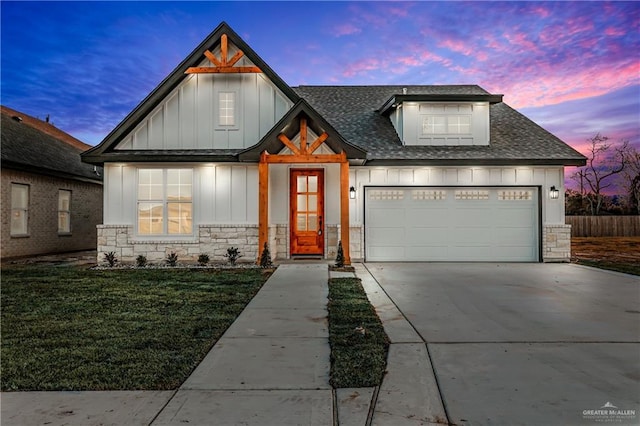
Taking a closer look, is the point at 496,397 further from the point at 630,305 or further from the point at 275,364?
the point at 630,305

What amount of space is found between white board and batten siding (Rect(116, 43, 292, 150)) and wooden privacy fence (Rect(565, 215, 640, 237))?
78.1 feet

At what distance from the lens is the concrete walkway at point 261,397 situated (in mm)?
2822

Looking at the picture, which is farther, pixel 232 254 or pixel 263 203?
pixel 232 254

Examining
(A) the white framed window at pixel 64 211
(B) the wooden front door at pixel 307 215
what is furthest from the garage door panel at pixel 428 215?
(A) the white framed window at pixel 64 211

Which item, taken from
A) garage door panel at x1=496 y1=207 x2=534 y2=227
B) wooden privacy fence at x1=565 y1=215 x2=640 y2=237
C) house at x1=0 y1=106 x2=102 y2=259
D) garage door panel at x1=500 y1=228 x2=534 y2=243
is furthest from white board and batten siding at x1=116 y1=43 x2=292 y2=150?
wooden privacy fence at x1=565 y1=215 x2=640 y2=237

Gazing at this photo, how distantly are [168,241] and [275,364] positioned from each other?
30.2 feet

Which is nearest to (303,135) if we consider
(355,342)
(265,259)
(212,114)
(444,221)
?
(212,114)

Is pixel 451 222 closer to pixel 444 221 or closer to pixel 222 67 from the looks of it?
pixel 444 221

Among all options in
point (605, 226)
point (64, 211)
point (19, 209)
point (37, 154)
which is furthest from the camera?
point (605, 226)

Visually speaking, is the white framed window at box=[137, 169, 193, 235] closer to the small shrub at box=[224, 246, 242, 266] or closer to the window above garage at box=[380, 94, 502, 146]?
the small shrub at box=[224, 246, 242, 266]

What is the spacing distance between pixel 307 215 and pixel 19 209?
1032 centimetres

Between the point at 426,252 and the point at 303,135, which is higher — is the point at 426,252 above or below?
below

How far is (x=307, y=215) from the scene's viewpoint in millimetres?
12945

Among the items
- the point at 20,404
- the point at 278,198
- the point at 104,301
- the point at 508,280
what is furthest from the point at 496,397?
the point at 278,198
